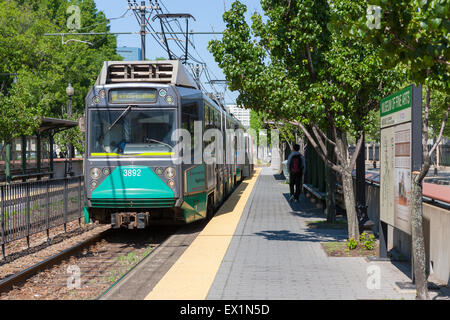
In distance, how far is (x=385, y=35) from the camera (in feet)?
17.7

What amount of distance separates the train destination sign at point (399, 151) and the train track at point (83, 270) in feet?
13.4

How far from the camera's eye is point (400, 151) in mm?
7121

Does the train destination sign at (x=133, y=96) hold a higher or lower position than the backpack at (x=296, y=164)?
higher

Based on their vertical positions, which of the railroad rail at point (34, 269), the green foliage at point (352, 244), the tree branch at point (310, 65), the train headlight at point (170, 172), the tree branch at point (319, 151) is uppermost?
the tree branch at point (310, 65)

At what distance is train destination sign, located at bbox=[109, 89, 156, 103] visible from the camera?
11.3 meters

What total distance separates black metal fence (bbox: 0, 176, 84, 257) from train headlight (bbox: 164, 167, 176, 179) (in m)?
2.61

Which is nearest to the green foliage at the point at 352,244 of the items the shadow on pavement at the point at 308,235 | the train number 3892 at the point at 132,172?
the shadow on pavement at the point at 308,235

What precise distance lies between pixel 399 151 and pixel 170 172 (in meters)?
5.18

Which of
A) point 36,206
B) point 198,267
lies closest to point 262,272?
point 198,267

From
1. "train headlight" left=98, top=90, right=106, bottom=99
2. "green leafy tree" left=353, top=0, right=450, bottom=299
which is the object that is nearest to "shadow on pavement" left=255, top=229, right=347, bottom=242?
"train headlight" left=98, top=90, right=106, bottom=99

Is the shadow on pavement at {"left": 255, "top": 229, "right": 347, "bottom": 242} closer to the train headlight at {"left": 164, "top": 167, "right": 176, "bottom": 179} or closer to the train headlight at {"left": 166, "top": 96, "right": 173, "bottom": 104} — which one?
the train headlight at {"left": 164, "top": 167, "right": 176, "bottom": 179}

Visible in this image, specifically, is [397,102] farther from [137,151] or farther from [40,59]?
[40,59]

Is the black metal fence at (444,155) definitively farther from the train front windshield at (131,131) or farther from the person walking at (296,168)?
the train front windshield at (131,131)

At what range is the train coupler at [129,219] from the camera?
11047 millimetres
